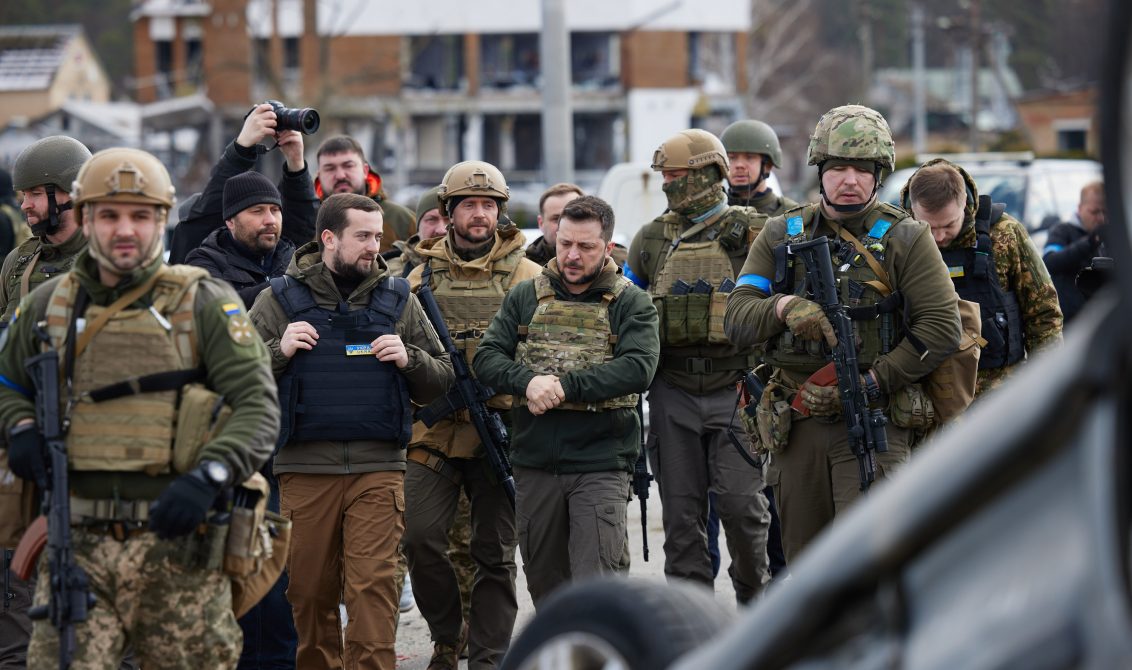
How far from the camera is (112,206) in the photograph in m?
4.65

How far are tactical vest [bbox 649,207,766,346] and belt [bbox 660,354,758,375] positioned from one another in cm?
10

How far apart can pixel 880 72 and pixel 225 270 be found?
85906 mm

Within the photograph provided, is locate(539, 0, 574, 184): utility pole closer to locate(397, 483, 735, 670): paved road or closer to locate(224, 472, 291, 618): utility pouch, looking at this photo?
locate(397, 483, 735, 670): paved road

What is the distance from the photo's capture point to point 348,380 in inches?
241

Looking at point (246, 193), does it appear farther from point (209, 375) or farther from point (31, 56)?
point (31, 56)

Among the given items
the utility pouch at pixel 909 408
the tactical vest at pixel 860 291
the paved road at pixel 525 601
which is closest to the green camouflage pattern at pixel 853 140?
the tactical vest at pixel 860 291

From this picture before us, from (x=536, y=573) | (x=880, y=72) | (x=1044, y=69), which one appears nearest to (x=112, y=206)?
(x=536, y=573)

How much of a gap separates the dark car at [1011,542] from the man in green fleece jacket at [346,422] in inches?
142

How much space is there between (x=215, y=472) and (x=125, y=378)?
Result: 0.42 m

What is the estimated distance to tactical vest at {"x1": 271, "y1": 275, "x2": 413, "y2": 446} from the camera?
611cm

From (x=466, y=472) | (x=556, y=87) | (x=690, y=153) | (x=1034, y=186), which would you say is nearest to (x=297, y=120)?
(x=466, y=472)

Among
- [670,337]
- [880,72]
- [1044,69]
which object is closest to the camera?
[670,337]

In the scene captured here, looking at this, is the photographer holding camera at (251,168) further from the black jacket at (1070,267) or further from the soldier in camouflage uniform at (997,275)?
the black jacket at (1070,267)

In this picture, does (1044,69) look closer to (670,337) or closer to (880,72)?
(880,72)
